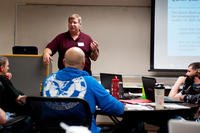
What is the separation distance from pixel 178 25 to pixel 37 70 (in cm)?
228

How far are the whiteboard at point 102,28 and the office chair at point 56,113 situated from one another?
3.24 m

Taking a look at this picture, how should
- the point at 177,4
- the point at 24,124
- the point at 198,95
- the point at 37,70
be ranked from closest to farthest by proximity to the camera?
the point at 24,124
the point at 198,95
the point at 37,70
the point at 177,4

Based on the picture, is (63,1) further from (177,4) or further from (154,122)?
(154,122)

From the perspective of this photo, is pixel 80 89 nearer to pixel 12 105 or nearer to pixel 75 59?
pixel 75 59

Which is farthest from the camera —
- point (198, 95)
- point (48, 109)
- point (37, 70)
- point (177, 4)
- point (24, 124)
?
point (177, 4)

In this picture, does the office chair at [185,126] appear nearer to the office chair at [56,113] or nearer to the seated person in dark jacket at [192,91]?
the office chair at [56,113]

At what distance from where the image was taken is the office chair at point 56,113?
7.06 ft

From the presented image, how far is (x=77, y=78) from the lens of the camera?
7.83 ft

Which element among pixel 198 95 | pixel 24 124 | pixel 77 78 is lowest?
pixel 24 124

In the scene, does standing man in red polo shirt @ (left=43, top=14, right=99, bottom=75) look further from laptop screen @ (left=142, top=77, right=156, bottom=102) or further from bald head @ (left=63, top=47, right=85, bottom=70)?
bald head @ (left=63, top=47, right=85, bottom=70)

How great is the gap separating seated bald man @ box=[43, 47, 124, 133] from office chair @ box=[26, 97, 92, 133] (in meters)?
0.17

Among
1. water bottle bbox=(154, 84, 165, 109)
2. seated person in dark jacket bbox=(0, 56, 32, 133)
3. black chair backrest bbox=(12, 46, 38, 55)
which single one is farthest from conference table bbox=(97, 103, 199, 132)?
black chair backrest bbox=(12, 46, 38, 55)

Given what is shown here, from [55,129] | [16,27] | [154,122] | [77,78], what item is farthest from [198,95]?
[16,27]

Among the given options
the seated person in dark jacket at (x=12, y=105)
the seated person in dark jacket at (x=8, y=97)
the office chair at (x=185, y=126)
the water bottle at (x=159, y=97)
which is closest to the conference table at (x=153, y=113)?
the water bottle at (x=159, y=97)
